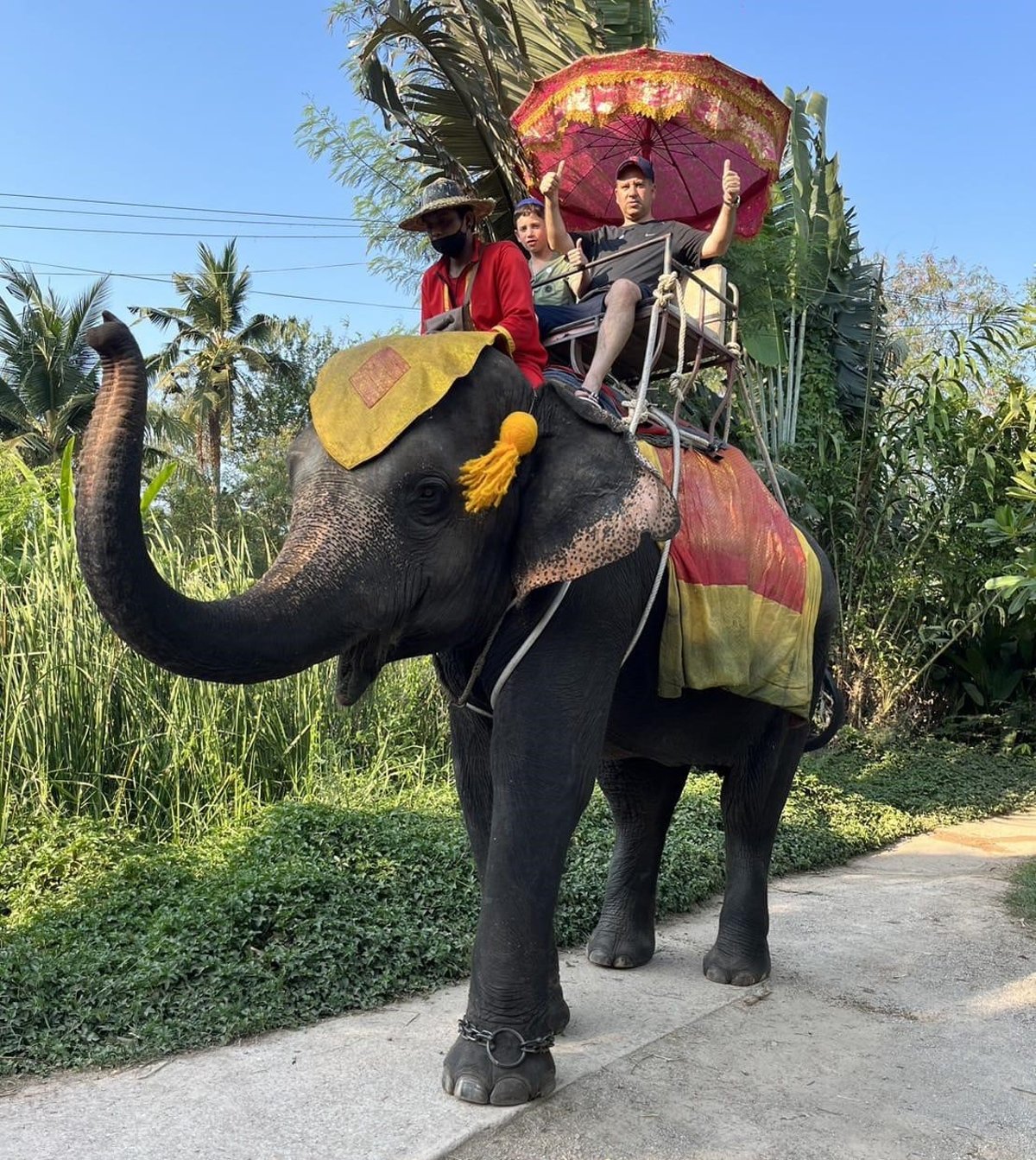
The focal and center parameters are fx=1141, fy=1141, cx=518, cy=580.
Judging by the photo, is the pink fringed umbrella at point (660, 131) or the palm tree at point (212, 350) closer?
the pink fringed umbrella at point (660, 131)

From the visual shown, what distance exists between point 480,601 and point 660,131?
308 centimetres

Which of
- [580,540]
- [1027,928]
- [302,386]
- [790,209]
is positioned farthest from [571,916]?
[302,386]

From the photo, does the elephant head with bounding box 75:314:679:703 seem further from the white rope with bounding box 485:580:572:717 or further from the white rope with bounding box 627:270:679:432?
the white rope with bounding box 627:270:679:432

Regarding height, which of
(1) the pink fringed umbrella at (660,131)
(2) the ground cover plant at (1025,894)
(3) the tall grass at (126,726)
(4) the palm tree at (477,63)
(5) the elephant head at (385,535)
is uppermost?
(4) the palm tree at (477,63)

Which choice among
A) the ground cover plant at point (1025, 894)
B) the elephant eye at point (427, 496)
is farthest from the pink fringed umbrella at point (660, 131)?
the ground cover plant at point (1025, 894)

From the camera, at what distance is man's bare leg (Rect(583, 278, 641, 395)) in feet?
11.7

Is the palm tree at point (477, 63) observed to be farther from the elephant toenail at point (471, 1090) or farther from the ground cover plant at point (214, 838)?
the elephant toenail at point (471, 1090)

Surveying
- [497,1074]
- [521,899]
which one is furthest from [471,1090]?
[521,899]

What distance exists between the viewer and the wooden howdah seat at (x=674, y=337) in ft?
12.1

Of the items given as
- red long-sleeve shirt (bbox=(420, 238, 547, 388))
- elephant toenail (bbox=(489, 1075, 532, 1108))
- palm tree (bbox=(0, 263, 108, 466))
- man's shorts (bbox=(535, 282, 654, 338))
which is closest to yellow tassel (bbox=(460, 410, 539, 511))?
red long-sleeve shirt (bbox=(420, 238, 547, 388))

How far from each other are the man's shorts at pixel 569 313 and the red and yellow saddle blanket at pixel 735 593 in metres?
0.60

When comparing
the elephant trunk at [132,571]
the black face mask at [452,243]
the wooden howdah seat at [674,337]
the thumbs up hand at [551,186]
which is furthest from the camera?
the thumbs up hand at [551,186]

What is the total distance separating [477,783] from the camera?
3195 millimetres

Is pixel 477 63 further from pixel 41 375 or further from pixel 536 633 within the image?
pixel 41 375
